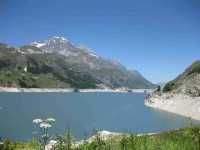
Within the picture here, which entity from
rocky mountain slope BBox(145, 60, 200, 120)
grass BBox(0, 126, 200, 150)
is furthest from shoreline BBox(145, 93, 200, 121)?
grass BBox(0, 126, 200, 150)

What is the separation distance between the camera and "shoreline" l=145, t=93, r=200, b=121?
395ft

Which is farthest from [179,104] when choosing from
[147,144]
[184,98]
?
[147,144]

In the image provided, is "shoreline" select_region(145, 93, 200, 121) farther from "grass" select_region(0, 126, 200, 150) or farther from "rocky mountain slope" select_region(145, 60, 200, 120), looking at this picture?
"grass" select_region(0, 126, 200, 150)

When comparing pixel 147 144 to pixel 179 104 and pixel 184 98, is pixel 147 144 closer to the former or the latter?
pixel 184 98

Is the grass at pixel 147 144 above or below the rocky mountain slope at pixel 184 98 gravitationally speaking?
below

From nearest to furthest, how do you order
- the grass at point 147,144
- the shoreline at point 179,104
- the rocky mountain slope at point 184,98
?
1. the grass at point 147,144
2. the shoreline at point 179,104
3. the rocky mountain slope at point 184,98

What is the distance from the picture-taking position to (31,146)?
13.2 m

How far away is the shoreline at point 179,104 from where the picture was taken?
4744 inches

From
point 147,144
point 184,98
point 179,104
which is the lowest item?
point 147,144

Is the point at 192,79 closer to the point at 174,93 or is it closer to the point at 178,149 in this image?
the point at 174,93

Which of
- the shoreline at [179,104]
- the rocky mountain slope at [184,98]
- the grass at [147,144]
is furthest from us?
the rocky mountain slope at [184,98]

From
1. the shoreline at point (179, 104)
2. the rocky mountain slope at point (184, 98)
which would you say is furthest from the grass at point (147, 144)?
the rocky mountain slope at point (184, 98)

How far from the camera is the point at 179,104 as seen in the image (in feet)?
458

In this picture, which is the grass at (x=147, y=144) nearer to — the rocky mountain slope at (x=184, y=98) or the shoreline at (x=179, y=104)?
the shoreline at (x=179, y=104)
